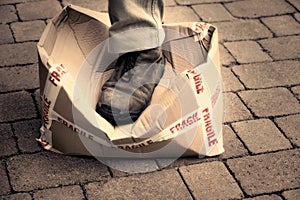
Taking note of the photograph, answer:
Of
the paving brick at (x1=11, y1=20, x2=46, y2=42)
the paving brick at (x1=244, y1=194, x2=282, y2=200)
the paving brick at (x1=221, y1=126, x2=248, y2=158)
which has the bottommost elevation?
the paving brick at (x1=11, y1=20, x2=46, y2=42)

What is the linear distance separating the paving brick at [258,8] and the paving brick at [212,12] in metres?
0.05


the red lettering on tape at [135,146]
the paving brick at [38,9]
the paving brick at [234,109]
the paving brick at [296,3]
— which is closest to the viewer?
the red lettering on tape at [135,146]

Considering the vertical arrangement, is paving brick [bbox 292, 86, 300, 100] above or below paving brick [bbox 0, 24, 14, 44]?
above

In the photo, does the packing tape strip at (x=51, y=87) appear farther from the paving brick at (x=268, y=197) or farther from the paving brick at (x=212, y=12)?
the paving brick at (x=212, y=12)

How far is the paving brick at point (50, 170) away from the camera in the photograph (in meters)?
2.40

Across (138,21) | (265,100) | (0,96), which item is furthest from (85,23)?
(265,100)

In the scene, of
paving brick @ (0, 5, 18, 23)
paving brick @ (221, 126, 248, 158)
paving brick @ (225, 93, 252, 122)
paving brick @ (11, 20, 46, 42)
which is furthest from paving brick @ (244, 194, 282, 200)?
paving brick @ (0, 5, 18, 23)

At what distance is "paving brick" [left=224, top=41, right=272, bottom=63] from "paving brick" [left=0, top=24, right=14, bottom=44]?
1.10 meters

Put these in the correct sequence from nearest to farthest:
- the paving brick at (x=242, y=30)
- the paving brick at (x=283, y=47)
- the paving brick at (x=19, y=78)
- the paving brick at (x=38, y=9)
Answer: the paving brick at (x=19, y=78) < the paving brick at (x=283, y=47) < the paving brick at (x=242, y=30) < the paving brick at (x=38, y=9)

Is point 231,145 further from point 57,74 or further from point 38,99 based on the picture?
point 38,99

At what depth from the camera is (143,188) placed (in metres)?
2.39

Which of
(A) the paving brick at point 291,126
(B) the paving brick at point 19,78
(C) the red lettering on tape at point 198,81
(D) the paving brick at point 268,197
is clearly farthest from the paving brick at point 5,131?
(A) the paving brick at point 291,126

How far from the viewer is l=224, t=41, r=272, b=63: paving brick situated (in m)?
3.20

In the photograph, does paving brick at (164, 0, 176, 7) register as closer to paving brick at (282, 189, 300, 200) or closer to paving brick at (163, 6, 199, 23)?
paving brick at (163, 6, 199, 23)
